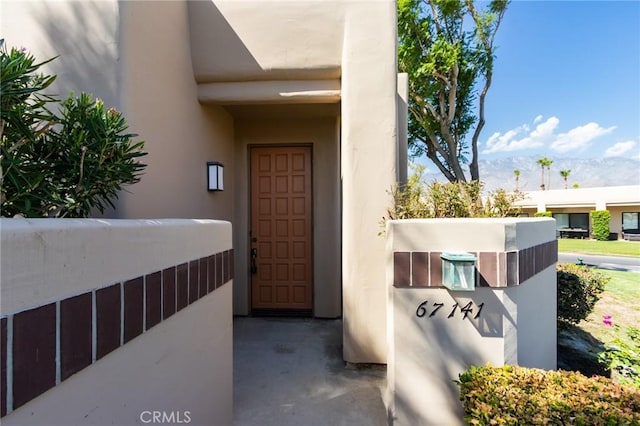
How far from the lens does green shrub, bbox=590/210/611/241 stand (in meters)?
22.5

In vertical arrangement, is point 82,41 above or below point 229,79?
below

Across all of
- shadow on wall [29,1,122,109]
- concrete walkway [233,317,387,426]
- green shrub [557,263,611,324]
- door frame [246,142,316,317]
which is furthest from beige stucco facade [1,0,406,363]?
green shrub [557,263,611,324]

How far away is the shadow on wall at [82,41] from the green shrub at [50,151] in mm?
870

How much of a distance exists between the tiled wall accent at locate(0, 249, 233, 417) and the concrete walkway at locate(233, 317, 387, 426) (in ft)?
6.14

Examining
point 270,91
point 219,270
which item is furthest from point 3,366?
point 270,91

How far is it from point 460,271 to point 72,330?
2051mm

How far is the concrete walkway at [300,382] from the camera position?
104 inches

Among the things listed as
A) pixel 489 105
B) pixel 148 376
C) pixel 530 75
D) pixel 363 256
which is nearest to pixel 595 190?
pixel 530 75

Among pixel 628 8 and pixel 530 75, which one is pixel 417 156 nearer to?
pixel 628 8

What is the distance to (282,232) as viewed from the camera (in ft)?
17.0

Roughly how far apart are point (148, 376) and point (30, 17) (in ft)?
10.7

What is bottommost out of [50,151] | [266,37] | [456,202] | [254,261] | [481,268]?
[254,261]

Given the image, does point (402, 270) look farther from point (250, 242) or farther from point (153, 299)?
point (250, 242)

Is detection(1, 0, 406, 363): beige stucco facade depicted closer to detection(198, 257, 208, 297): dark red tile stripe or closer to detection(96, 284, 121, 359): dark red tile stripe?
detection(198, 257, 208, 297): dark red tile stripe
